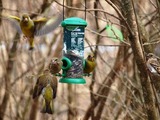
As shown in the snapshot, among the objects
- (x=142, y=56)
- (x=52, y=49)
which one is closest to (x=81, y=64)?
(x=142, y=56)

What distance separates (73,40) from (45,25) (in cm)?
22

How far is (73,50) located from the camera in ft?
9.23

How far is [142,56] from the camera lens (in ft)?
7.93

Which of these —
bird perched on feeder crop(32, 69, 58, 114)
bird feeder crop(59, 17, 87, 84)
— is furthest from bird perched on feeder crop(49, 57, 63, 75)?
bird feeder crop(59, 17, 87, 84)

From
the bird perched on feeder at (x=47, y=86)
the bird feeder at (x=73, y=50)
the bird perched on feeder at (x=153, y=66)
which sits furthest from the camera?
the bird feeder at (x=73, y=50)

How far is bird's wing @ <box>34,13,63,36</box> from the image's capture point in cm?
268

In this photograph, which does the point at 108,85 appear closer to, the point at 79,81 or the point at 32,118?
the point at 32,118

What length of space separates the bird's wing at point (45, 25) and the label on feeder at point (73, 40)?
0.10 metres

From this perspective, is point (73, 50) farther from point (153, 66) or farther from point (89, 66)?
point (153, 66)

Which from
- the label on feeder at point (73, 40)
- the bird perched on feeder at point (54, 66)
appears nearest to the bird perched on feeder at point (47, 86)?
the bird perched on feeder at point (54, 66)

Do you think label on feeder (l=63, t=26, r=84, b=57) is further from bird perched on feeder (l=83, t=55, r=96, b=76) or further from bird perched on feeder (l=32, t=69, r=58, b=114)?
bird perched on feeder (l=32, t=69, r=58, b=114)

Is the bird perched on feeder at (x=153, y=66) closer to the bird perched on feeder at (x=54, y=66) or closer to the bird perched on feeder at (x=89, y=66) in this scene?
the bird perched on feeder at (x=89, y=66)

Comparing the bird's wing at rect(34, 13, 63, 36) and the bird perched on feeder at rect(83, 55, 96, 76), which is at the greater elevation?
the bird's wing at rect(34, 13, 63, 36)

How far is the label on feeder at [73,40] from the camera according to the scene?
279 centimetres
